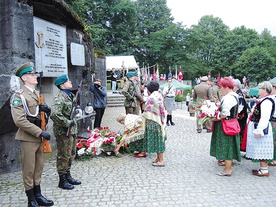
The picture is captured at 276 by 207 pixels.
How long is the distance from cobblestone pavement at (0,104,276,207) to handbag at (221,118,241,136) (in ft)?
2.72

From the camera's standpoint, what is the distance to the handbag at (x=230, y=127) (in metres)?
5.00

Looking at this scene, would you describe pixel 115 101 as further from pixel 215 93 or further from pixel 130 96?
pixel 130 96

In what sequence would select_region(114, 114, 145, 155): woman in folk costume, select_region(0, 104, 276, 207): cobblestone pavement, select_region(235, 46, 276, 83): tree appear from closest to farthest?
select_region(0, 104, 276, 207): cobblestone pavement < select_region(114, 114, 145, 155): woman in folk costume < select_region(235, 46, 276, 83): tree

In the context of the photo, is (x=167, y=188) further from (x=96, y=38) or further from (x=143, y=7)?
(x=143, y=7)

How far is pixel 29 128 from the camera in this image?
360 centimetres

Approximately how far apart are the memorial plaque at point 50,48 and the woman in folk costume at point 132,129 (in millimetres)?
1961

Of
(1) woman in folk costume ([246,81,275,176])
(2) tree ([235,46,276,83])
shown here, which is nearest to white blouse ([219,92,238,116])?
(1) woman in folk costume ([246,81,275,176])

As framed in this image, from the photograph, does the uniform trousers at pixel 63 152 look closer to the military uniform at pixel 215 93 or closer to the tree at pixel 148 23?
the military uniform at pixel 215 93

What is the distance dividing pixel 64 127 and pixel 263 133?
3.43 metres

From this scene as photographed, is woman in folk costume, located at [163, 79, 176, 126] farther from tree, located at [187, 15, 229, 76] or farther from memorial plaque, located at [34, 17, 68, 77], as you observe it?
tree, located at [187, 15, 229, 76]

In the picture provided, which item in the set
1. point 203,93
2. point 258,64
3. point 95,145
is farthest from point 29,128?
point 258,64

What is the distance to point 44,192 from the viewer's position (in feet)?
14.4

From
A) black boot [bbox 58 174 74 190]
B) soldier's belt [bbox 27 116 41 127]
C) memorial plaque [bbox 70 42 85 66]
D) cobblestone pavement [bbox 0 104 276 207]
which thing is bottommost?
cobblestone pavement [bbox 0 104 276 207]

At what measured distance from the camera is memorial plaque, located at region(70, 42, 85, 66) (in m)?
7.60
